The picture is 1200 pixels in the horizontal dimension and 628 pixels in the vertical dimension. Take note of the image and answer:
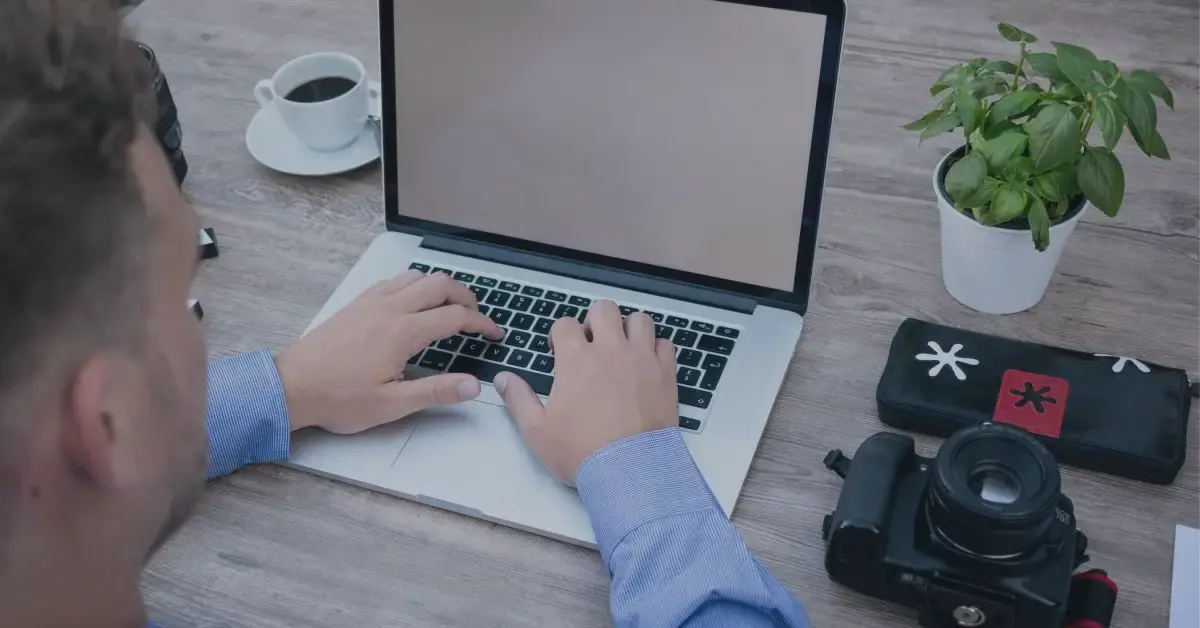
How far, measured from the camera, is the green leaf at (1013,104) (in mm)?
797

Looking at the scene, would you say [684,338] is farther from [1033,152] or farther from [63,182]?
[63,182]

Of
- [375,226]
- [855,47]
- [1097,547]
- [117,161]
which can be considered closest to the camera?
[117,161]

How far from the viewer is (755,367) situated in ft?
2.77

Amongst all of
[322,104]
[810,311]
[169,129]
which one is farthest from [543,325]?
[169,129]

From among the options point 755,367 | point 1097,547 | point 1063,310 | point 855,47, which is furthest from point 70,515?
point 855,47

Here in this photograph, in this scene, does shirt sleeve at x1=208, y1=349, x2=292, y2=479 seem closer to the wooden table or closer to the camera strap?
the wooden table

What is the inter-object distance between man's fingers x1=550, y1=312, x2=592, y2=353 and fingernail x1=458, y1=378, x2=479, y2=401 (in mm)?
74

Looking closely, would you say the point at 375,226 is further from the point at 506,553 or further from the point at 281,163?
the point at 506,553

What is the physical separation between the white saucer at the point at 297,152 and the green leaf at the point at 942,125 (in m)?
0.55

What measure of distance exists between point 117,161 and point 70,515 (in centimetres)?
16

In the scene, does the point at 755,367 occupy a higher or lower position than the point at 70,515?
lower

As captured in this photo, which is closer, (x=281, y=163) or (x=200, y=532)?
(x=200, y=532)

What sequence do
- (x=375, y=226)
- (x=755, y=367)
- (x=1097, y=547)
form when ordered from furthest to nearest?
(x=375, y=226), (x=755, y=367), (x=1097, y=547)

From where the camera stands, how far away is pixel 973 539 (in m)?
0.64
